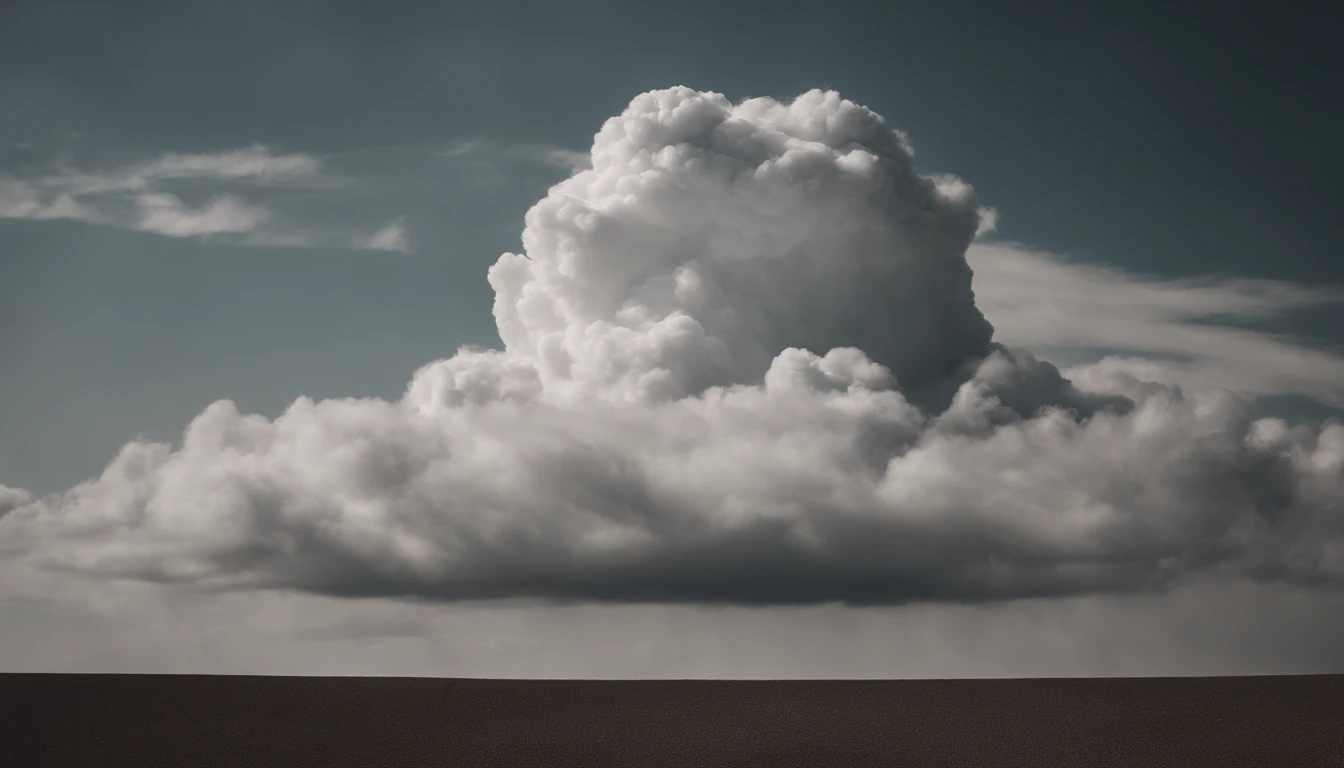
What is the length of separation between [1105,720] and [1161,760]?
8.12 feet

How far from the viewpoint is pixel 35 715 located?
30859mm

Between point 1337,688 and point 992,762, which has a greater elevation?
point 1337,688

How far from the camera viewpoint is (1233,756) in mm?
29531

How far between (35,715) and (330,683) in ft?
24.2

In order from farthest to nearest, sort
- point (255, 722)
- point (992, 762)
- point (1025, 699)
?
point (1025, 699) < point (255, 722) < point (992, 762)

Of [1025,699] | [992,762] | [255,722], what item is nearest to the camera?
[992,762]

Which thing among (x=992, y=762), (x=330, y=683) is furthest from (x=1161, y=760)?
(x=330, y=683)

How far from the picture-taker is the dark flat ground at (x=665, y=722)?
2938 centimetres

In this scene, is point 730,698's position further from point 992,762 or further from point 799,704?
point 992,762

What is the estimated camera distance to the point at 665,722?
3173cm

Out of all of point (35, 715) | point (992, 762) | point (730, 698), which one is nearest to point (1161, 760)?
point (992, 762)

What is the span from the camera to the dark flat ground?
96.4ft

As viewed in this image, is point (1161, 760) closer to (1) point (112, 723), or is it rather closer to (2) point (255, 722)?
(2) point (255, 722)

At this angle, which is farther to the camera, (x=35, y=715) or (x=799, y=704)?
(x=799, y=704)
